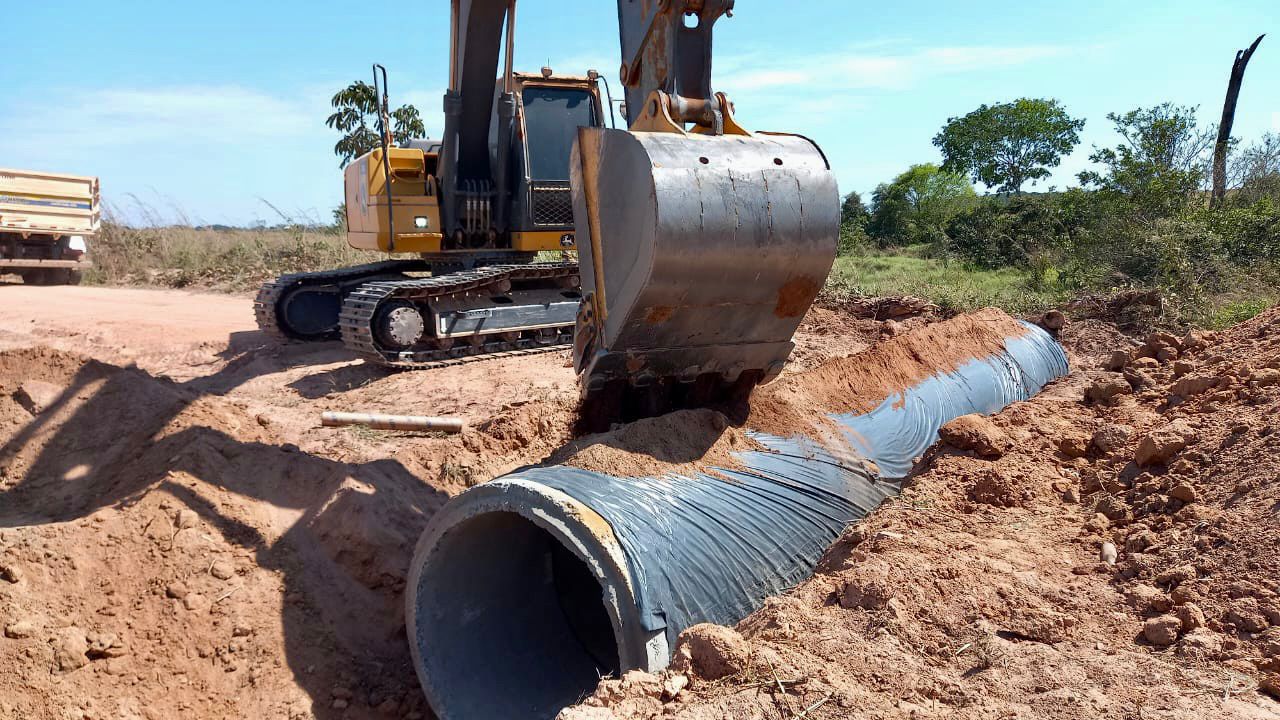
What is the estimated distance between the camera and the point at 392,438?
21.3ft

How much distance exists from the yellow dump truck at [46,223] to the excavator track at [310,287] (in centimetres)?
1016

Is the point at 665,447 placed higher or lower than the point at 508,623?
higher

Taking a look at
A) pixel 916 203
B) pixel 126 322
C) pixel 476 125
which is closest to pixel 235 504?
pixel 476 125

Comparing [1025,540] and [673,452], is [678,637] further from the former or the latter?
[1025,540]

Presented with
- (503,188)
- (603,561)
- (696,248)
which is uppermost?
(503,188)

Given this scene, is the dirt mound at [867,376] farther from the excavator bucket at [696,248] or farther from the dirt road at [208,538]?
the dirt road at [208,538]

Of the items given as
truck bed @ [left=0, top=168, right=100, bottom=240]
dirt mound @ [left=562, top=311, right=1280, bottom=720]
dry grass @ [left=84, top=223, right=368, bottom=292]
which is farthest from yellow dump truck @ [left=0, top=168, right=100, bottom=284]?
dirt mound @ [left=562, top=311, right=1280, bottom=720]

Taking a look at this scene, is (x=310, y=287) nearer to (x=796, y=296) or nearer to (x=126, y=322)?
(x=126, y=322)

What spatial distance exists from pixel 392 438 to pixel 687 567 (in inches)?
156

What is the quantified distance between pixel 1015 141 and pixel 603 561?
4366cm

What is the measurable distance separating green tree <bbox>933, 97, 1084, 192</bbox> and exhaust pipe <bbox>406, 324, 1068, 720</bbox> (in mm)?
40295

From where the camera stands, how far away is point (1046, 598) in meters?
2.91

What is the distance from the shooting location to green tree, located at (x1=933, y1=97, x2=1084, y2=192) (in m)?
40.8

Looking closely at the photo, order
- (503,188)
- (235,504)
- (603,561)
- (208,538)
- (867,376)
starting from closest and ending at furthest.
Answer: (603,561), (208,538), (235,504), (867,376), (503,188)
